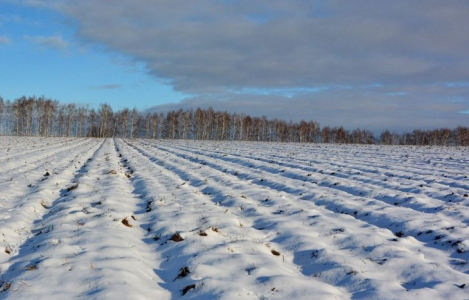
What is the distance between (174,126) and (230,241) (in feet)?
349

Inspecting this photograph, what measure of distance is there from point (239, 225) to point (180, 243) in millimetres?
1620

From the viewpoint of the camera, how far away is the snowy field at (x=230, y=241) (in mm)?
4281

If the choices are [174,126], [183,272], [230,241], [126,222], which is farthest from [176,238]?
[174,126]

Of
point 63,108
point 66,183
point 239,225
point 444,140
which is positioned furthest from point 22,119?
point 444,140

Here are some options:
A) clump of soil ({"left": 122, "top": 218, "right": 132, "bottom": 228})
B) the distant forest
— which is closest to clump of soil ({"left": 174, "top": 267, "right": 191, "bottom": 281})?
clump of soil ({"left": 122, "top": 218, "right": 132, "bottom": 228})

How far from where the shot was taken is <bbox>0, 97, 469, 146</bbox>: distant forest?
9631cm

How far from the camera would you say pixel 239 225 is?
281 inches

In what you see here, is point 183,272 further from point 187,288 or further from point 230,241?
point 230,241

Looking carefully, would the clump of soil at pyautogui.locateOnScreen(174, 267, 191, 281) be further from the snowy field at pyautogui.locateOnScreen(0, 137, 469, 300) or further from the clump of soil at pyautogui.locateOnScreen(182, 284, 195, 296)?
the clump of soil at pyautogui.locateOnScreen(182, 284, 195, 296)

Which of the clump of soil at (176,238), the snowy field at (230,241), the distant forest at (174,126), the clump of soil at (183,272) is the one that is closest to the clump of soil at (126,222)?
the snowy field at (230,241)

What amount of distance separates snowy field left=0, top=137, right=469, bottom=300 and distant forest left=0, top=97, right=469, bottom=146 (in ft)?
287

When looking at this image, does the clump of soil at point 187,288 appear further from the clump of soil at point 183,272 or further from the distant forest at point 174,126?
the distant forest at point 174,126

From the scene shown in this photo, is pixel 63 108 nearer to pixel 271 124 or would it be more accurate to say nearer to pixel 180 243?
pixel 271 124

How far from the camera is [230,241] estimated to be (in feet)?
20.0
